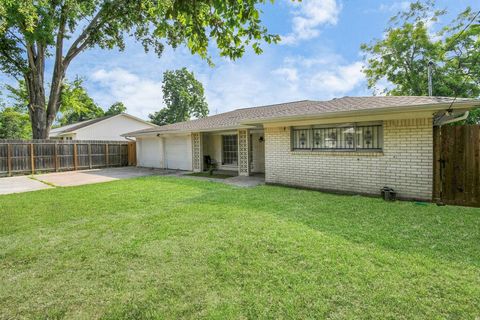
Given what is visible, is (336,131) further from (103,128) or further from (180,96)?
(180,96)

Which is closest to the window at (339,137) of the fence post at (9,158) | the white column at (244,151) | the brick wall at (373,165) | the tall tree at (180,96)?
the brick wall at (373,165)

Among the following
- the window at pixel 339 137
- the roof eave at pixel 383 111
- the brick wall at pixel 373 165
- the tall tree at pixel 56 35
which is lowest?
the brick wall at pixel 373 165

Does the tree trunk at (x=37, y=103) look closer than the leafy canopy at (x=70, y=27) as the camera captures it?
No

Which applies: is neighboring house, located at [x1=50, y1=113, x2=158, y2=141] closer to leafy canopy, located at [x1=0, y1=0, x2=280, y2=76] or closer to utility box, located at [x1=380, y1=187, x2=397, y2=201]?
leafy canopy, located at [x1=0, y1=0, x2=280, y2=76]

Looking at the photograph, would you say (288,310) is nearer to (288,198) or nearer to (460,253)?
(460,253)

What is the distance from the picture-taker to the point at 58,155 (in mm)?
16359

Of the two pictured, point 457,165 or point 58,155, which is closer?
point 457,165

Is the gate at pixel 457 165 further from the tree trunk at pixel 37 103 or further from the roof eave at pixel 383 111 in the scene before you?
the tree trunk at pixel 37 103

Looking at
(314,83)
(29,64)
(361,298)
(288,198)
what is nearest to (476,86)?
(314,83)

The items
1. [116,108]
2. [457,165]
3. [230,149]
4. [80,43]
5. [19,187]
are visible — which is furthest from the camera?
[116,108]

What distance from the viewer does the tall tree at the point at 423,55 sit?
19000 mm

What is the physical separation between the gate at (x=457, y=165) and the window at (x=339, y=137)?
4.62 ft

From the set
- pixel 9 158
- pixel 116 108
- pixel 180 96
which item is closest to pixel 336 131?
pixel 9 158

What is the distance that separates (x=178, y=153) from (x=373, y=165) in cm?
1169
